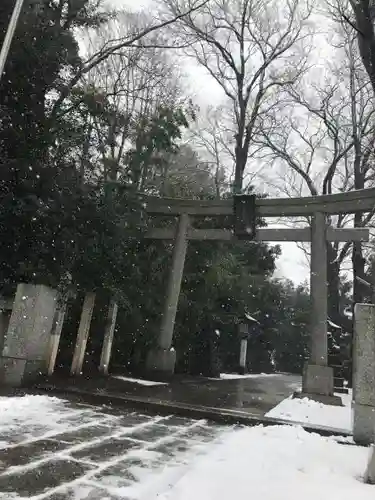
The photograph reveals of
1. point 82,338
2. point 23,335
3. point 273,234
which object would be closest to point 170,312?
point 82,338

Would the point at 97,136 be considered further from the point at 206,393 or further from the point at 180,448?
the point at 180,448

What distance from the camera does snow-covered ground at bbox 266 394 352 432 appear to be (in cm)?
610

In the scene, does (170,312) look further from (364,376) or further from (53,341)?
(364,376)

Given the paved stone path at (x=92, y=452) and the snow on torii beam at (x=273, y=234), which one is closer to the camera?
the paved stone path at (x=92, y=452)

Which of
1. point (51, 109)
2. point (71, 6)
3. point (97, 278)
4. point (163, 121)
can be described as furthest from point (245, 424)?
point (71, 6)

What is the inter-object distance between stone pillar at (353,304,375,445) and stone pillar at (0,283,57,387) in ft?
15.5

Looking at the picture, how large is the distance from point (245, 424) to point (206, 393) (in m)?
2.59

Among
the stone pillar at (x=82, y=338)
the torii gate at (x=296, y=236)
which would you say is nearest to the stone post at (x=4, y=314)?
the stone pillar at (x=82, y=338)

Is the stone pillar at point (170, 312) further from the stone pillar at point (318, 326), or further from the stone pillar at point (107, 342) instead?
the stone pillar at point (318, 326)

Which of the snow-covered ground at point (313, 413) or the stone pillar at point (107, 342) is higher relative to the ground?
the stone pillar at point (107, 342)

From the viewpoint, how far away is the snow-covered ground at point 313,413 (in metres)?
6.10

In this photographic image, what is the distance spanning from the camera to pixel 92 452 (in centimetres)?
372

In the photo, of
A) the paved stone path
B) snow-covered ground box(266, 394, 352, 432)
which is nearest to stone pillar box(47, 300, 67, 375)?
the paved stone path

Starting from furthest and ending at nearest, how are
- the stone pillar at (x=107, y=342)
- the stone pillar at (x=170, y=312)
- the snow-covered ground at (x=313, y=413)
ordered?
the stone pillar at (x=170, y=312)
the stone pillar at (x=107, y=342)
the snow-covered ground at (x=313, y=413)
